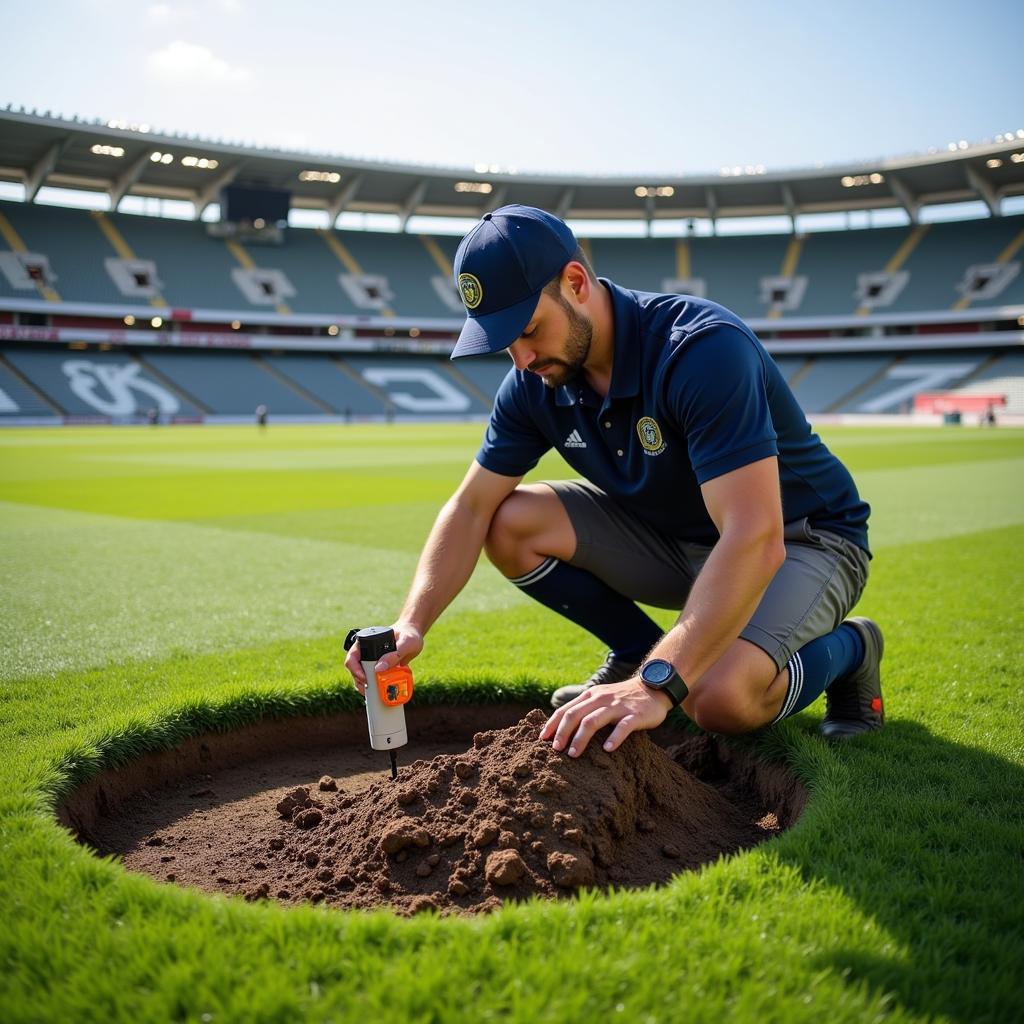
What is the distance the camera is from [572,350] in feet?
9.02

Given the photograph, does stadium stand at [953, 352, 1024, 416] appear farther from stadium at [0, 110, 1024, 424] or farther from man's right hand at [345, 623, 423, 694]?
man's right hand at [345, 623, 423, 694]

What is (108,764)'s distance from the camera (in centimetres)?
295

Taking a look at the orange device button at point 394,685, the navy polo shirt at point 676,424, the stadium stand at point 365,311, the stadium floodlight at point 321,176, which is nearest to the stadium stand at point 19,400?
the stadium stand at point 365,311

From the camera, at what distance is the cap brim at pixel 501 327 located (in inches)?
99.7

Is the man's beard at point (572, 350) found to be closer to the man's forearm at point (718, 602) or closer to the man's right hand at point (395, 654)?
the man's forearm at point (718, 602)

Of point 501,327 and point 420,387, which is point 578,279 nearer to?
point 501,327

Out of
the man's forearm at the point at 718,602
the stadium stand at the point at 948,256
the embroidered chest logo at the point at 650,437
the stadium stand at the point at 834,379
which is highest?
the stadium stand at the point at 948,256

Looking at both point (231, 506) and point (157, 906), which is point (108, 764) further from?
point (231, 506)

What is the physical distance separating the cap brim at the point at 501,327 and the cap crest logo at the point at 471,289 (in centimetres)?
5

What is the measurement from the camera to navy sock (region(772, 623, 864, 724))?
2.85 meters

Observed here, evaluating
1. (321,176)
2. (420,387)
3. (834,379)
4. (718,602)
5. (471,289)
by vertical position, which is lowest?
(420,387)

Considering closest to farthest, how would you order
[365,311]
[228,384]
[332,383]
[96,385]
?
1. [96,385]
2. [228,384]
3. [332,383]
4. [365,311]

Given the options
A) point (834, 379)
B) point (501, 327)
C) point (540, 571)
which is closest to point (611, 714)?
point (501, 327)

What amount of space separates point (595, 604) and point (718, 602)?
1.32 metres
